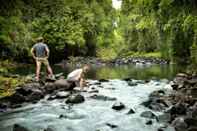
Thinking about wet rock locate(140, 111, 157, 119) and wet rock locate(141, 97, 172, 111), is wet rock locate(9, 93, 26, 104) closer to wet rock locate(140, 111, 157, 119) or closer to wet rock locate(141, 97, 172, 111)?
wet rock locate(141, 97, 172, 111)

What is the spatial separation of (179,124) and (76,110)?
144 inches

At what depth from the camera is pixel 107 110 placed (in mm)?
11859

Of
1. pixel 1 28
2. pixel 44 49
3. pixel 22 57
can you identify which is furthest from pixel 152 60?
pixel 1 28

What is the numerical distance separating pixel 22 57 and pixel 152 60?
49.8 feet

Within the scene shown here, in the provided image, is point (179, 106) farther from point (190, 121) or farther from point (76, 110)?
point (76, 110)

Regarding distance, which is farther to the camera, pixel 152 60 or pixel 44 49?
pixel 152 60

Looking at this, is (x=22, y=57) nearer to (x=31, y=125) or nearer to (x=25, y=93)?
(x=25, y=93)

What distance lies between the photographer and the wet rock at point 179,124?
903 cm

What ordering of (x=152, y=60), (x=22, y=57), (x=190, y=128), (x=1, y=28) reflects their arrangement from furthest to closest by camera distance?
(x=152, y=60), (x=22, y=57), (x=1, y=28), (x=190, y=128)

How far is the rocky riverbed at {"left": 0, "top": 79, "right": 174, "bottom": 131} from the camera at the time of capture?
9.72m

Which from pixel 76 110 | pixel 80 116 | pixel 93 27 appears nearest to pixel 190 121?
pixel 80 116

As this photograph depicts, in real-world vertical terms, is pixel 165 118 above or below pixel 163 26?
below

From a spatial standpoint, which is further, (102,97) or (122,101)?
(102,97)

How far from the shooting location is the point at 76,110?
11805 mm
